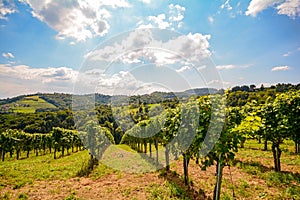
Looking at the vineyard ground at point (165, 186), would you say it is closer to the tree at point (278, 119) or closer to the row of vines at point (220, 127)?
the row of vines at point (220, 127)

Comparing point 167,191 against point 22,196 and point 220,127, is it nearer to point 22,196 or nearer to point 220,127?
point 220,127

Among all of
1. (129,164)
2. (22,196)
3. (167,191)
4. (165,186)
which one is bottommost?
(129,164)

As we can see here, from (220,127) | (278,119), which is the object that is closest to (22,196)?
(220,127)

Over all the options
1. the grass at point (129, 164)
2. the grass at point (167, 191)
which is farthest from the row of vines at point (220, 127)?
the grass at point (129, 164)

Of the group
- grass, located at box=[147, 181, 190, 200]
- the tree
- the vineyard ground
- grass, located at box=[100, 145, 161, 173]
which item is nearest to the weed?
the vineyard ground

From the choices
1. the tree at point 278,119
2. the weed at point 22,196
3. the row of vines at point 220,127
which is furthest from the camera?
the tree at point 278,119

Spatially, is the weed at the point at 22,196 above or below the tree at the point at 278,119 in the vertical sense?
below

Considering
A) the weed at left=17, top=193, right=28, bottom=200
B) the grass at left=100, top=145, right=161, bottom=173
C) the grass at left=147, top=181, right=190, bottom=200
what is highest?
the grass at left=147, top=181, right=190, bottom=200

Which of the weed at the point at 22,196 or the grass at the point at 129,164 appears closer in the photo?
the weed at the point at 22,196

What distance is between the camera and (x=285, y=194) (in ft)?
37.2

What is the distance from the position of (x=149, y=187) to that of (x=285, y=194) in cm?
877

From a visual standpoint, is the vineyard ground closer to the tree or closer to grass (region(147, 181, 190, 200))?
grass (region(147, 181, 190, 200))

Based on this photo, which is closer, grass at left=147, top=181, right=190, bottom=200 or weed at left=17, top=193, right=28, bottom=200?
grass at left=147, top=181, right=190, bottom=200

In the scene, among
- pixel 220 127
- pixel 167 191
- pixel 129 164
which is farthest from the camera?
pixel 129 164
